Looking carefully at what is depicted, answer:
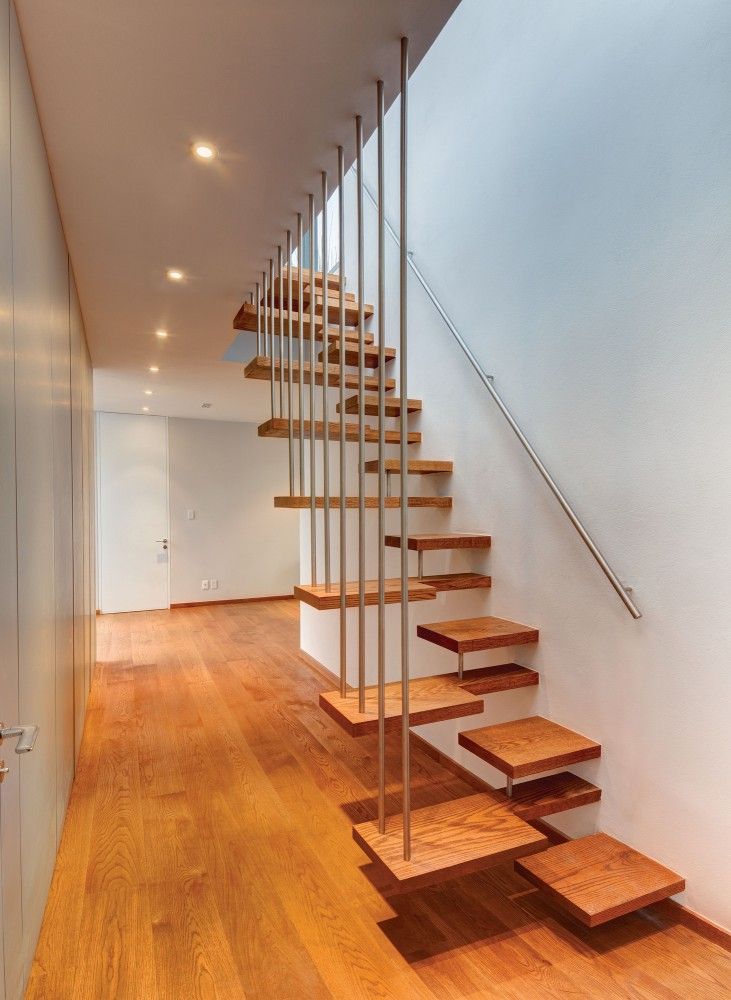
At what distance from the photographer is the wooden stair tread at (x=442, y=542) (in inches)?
89.3

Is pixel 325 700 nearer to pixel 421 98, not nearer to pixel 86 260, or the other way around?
pixel 86 260

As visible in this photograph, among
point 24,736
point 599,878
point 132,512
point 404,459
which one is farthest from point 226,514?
point 24,736

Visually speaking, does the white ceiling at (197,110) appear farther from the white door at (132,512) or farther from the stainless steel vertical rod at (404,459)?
the white door at (132,512)

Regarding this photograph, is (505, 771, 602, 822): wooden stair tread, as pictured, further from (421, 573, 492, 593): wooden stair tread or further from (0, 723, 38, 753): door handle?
(0, 723, 38, 753): door handle

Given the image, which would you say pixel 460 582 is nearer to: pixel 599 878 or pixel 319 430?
pixel 319 430

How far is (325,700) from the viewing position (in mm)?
1966

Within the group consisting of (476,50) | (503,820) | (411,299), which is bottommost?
(503,820)

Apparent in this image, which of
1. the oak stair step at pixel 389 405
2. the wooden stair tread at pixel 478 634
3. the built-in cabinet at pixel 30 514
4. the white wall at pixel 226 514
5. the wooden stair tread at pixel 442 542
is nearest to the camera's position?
the built-in cabinet at pixel 30 514

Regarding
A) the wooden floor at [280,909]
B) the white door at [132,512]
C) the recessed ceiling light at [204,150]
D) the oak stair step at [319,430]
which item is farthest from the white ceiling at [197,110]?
the white door at [132,512]

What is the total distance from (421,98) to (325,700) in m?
3.11

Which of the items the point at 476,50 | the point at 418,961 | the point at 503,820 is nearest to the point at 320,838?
the point at 418,961

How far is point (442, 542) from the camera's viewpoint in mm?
2326

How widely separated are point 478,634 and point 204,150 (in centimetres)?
192

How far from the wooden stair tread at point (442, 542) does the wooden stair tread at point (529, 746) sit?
706mm
